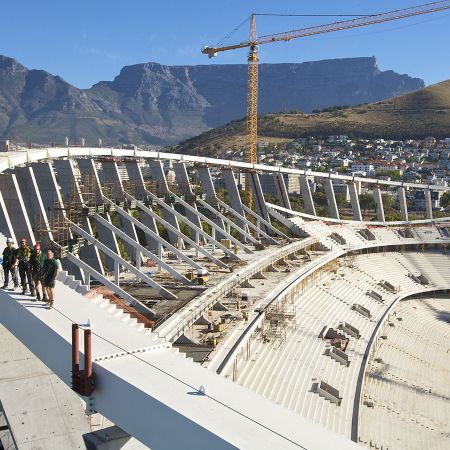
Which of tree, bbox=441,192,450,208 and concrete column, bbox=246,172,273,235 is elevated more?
concrete column, bbox=246,172,273,235

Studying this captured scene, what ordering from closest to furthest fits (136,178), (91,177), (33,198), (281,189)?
(33,198) < (91,177) < (136,178) < (281,189)

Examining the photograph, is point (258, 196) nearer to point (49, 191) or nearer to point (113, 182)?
point (113, 182)

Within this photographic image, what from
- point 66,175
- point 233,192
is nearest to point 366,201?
point 233,192

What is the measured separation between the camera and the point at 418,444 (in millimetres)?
16922

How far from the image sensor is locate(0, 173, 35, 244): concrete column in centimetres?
1580

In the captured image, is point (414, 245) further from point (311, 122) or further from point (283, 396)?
point (311, 122)

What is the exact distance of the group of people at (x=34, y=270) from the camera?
7.64m

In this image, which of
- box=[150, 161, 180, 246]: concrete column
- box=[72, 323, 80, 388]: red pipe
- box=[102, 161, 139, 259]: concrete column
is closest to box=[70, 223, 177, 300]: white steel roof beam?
box=[102, 161, 139, 259]: concrete column

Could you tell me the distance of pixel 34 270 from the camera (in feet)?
26.3

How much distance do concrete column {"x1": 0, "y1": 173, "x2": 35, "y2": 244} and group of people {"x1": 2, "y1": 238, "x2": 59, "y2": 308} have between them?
24.3 ft

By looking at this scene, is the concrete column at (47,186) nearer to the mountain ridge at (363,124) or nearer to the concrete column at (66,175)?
the concrete column at (66,175)

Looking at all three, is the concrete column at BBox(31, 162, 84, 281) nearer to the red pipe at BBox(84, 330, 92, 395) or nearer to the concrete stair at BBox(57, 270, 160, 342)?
the concrete stair at BBox(57, 270, 160, 342)

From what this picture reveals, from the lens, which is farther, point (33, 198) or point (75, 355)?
point (33, 198)

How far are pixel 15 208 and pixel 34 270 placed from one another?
8.55m
